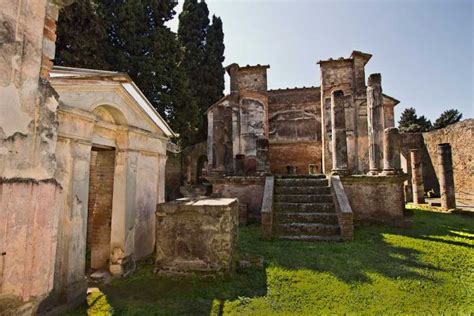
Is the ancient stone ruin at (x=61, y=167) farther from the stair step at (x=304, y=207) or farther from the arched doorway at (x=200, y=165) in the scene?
the arched doorway at (x=200, y=165)

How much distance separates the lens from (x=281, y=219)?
8172 millimetres

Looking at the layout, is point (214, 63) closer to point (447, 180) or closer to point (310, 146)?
point (310, 146)

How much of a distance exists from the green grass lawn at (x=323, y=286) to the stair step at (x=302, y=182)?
10.7ft

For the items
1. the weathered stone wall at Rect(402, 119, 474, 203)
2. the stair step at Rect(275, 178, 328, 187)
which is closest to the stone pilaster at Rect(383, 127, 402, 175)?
the stair step at Rect(275, 178, 328, 187)

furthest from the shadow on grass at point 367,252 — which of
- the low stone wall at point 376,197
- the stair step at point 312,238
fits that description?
the low stone wall at point 376,197

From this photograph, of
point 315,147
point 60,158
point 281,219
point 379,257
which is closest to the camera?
point 60,158

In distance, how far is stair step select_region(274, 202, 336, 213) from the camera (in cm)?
835

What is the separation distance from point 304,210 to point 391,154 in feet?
13.2

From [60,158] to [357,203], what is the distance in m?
8.70

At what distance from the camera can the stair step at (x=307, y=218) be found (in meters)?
7.90

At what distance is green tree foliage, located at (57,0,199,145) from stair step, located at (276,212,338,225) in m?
8.94

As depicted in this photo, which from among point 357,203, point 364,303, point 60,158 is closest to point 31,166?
point 60,158

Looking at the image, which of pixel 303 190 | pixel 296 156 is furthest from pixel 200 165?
pixel 303 190

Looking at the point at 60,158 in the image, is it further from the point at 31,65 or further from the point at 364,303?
the point at 364,303
